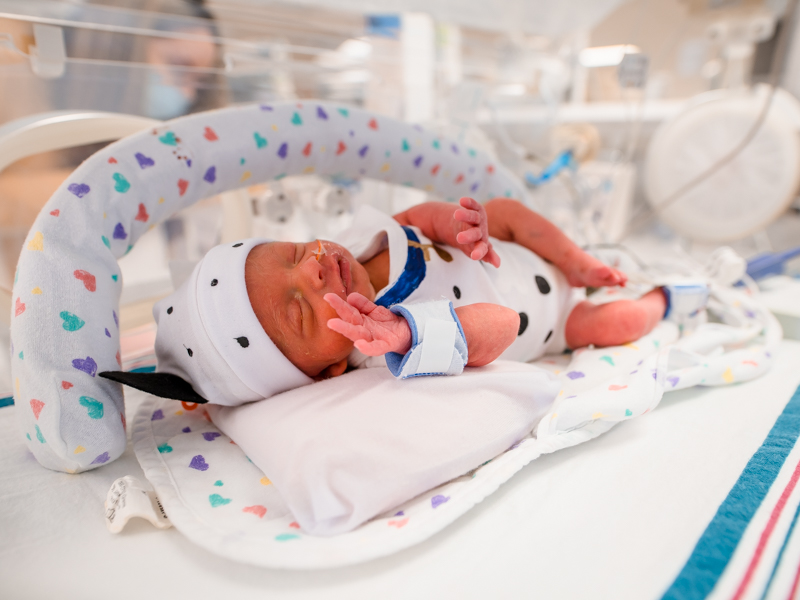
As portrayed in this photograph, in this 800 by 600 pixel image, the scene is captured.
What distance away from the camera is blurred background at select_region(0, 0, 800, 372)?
1.09m

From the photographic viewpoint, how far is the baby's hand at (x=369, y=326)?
56 cm

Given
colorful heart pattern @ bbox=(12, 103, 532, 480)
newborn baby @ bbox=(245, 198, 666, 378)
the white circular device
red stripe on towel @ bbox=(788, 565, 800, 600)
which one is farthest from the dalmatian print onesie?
the white circular device

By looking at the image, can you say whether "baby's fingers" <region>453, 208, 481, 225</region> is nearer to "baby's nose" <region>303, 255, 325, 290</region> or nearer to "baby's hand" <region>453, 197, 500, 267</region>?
"baby's hand" <region>453, 197, 500, 267</region>

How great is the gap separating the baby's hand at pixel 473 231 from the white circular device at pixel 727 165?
1364mm

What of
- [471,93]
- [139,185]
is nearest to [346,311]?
[139,185]

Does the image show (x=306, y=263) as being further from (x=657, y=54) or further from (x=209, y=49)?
(x=657, y=54)

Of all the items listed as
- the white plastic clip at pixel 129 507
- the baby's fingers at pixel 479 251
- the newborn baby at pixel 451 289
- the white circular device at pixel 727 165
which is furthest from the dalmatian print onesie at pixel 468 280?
the white circular device at pixel 727 165

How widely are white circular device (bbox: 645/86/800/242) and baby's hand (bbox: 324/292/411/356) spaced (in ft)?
5.17

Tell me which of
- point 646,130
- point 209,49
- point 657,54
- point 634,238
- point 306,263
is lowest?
point 634,238

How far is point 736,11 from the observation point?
1802 millimetres

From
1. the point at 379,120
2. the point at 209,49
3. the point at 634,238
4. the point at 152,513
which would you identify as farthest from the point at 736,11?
the point at 152,513

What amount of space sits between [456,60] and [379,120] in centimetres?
106

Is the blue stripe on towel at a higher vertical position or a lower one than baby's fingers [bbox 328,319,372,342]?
lower

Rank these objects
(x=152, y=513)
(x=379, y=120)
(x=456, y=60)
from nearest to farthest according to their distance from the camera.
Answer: (x=152, y=513), (x=379, y=120), (x=456, y=60)
